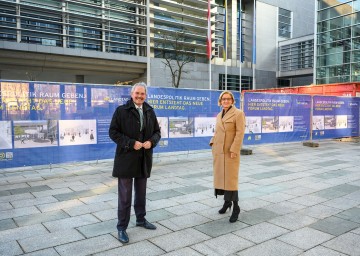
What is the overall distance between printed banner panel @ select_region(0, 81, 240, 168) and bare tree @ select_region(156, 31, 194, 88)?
75.2ft

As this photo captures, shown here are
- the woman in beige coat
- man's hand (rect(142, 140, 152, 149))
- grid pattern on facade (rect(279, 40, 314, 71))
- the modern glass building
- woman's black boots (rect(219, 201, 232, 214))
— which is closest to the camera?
man's hand (rect(142, 140, 152, 149))

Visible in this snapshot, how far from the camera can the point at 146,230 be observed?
4.35 metres

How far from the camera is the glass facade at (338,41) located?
2864 centimetres

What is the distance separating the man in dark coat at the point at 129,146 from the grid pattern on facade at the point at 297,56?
4050cm

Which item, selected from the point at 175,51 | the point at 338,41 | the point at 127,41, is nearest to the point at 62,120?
the point at 127,41

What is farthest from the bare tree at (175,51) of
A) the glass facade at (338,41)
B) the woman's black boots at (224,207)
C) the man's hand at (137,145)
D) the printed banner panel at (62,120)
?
the man's hand at (137,145)

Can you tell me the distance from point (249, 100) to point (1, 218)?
893cm

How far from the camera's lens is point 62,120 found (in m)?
7.89

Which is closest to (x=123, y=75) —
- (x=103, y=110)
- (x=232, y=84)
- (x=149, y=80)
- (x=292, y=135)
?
(x=149, y=80)

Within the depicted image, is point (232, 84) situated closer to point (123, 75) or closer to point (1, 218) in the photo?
point (123, 75)

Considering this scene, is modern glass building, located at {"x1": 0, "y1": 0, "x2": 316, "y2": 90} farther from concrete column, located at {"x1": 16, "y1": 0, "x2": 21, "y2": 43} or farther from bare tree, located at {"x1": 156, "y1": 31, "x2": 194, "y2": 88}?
bare tree, located at {"x1": 156, "y1": 31, "x2": 194, "y2": 88}

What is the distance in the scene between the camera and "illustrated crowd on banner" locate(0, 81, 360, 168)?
7.36 meters

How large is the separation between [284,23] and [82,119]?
43758 mm

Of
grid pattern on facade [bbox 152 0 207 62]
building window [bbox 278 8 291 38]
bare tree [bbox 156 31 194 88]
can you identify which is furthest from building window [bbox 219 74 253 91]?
building window [bbox 278 8 291 38]
